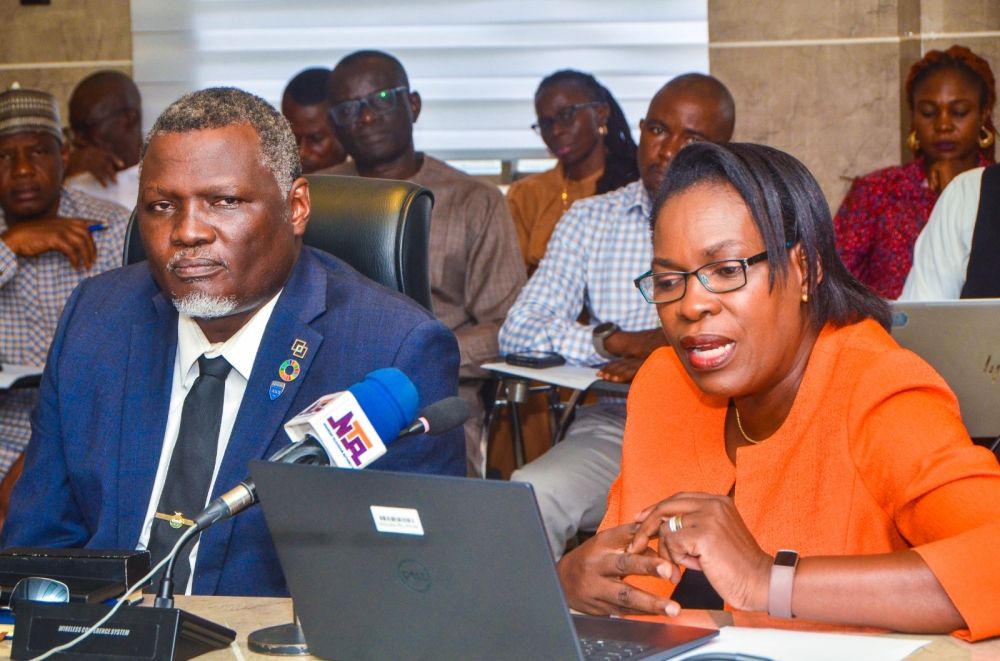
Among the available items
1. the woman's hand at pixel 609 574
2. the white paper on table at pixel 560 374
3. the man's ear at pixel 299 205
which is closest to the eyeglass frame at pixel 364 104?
the white paper on table at pixel 560 374

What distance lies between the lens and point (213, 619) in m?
1.42

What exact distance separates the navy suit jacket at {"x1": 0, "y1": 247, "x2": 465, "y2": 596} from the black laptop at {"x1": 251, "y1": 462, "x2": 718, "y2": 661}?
62 cm

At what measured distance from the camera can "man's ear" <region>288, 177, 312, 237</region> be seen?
2029 mm

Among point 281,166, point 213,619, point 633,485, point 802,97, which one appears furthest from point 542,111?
point 213,619

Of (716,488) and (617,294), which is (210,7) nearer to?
(617,294)

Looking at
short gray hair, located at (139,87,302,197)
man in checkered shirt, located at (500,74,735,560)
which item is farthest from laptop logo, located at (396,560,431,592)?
man in checkered shirt, located at (500,74,735,560)

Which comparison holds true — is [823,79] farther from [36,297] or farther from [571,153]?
[36,297]

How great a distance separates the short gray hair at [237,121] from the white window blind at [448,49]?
3.17m

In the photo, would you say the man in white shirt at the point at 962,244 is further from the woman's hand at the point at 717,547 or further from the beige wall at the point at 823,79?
the woman's hand at the point at 717,547

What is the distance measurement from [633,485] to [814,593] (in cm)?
49

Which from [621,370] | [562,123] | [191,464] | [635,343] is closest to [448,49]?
[562,123]

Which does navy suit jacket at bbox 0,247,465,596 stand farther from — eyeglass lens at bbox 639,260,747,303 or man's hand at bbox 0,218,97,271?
man's hand at bbox 0,218,97,271

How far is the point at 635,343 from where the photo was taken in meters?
3.20

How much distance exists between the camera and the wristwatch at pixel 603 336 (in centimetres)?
329
